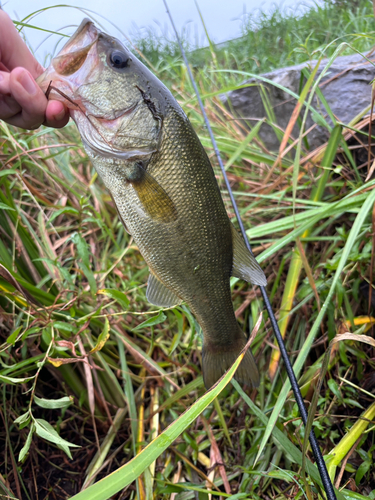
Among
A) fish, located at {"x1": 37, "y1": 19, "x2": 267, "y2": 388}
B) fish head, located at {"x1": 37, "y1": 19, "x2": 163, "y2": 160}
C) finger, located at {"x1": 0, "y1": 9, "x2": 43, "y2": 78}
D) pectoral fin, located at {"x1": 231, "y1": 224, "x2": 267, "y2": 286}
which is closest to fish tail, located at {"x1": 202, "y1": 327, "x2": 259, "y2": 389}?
pectoral fin, located at {"x1": 231, "y1": 224, "x2": 267, "y2": 286}

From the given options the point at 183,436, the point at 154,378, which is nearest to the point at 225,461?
the point at 183,436

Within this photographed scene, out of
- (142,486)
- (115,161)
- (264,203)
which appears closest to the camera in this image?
(115,161)

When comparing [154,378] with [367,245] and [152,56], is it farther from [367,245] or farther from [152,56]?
[152,56]

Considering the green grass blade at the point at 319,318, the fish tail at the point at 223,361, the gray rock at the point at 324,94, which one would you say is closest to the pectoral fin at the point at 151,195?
the fish tail at the point at 223,361

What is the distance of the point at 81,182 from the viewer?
282cm

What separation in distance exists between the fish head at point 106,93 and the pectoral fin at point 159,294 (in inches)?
17.3

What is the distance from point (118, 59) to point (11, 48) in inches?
14.9

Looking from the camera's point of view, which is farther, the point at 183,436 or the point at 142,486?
the point at 183,436

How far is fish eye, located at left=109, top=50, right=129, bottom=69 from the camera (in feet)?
3.87

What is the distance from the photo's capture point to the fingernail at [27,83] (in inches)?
42.4

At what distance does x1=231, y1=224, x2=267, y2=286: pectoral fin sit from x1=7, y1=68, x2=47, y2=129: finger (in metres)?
0.72

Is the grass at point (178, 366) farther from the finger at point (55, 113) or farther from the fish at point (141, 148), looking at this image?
the finger at point (55, 113)

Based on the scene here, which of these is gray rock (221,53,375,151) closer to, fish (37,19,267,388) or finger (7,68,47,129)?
fish (37,19,267,388)

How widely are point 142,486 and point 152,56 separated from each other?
620cm
